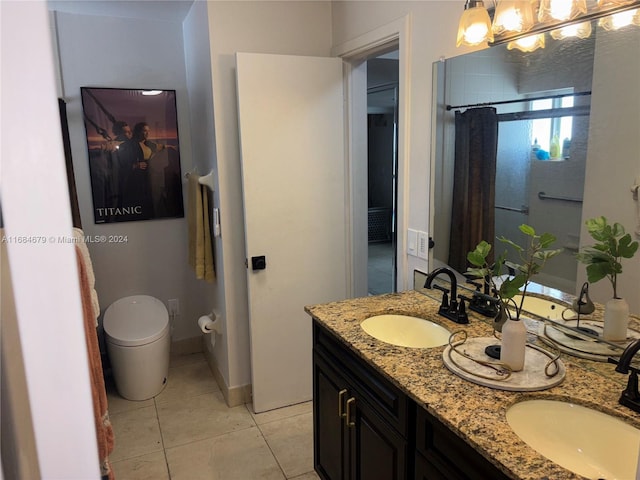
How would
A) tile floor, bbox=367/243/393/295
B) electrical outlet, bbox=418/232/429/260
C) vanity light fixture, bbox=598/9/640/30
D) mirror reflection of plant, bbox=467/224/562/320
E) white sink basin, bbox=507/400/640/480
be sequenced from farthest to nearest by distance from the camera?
1. tile floor, bbox=367/243/393/295
2. electrical outlet, bbox=418/232/429/260
3. mirror reflection of plant, bbox=467/224/562/320
4. vanity light fixture, bbox=598/9/640/30
5. white sink basin, bbox=507/400/640/480

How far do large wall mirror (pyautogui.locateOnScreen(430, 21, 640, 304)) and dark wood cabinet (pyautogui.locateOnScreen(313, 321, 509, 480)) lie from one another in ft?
2.23

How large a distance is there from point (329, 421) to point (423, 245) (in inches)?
34.7

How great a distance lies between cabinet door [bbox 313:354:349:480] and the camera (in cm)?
176

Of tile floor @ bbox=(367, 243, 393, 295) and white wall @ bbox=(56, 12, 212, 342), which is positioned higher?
white wall @ bbox=(56, 12, 212, 342)

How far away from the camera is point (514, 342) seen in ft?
4.33

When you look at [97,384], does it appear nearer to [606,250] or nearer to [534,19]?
[606,250]

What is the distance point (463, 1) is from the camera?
1.76 meters

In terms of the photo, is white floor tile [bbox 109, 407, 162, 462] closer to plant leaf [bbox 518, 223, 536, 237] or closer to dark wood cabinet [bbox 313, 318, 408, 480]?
dark wood cabinet [bbox 313, 318, 408, 480]

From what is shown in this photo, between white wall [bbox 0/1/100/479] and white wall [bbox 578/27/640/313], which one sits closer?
white wall [bbox 0/1/100/479]

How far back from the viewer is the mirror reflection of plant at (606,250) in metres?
1.34

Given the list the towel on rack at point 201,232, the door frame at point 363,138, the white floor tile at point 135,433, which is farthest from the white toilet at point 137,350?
the door frame at point 363,138

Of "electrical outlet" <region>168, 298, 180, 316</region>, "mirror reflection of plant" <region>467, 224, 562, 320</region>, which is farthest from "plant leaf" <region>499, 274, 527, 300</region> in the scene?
"electrical outlet" <region>168, 298, 180, 316</region>

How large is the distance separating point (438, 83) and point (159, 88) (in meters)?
2.02

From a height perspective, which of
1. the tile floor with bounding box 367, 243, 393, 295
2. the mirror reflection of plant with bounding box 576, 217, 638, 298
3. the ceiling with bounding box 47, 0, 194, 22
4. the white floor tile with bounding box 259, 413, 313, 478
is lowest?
the white floor tile with bounding box 259, 413, 313, 478
